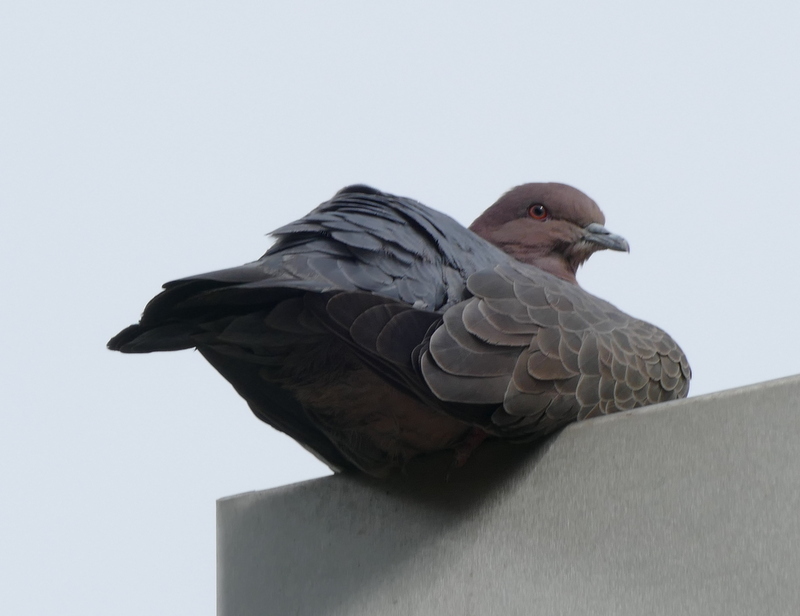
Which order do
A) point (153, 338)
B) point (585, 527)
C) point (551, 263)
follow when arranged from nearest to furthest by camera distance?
point (585, 527)
point (153, 338)
point (551, 263)

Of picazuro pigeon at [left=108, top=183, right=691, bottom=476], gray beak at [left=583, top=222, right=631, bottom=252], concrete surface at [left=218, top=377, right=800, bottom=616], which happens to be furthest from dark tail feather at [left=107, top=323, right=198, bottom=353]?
gray beak at [left=583, top=222, right=631, bottom=252]

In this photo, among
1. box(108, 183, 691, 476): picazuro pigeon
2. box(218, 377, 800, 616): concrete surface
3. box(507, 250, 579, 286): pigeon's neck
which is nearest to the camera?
box(218, 377, 800, 616): concrete surface

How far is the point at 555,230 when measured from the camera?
7.95ft

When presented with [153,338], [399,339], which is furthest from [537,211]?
[153,338]

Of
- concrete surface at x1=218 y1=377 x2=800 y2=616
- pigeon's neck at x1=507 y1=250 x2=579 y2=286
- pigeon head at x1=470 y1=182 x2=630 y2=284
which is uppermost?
pigeon head at x1=470 y1=182 x2=630 y2=284

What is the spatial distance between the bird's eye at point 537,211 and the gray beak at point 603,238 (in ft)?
0.32

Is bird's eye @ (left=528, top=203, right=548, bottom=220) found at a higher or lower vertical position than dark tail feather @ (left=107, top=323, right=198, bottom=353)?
lower

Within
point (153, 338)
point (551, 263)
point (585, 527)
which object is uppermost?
point (153, 338)

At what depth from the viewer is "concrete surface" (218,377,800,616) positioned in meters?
1.34

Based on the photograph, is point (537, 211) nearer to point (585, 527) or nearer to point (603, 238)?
point (603, 238)

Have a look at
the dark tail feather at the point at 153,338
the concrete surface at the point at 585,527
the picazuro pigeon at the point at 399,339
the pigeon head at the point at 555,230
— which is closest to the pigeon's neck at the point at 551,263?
the pigeon head at the point at 555,230

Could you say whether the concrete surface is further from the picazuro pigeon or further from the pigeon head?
the pigeon head

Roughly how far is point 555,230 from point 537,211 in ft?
0.21

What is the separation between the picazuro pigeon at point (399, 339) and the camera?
59.4 inches
